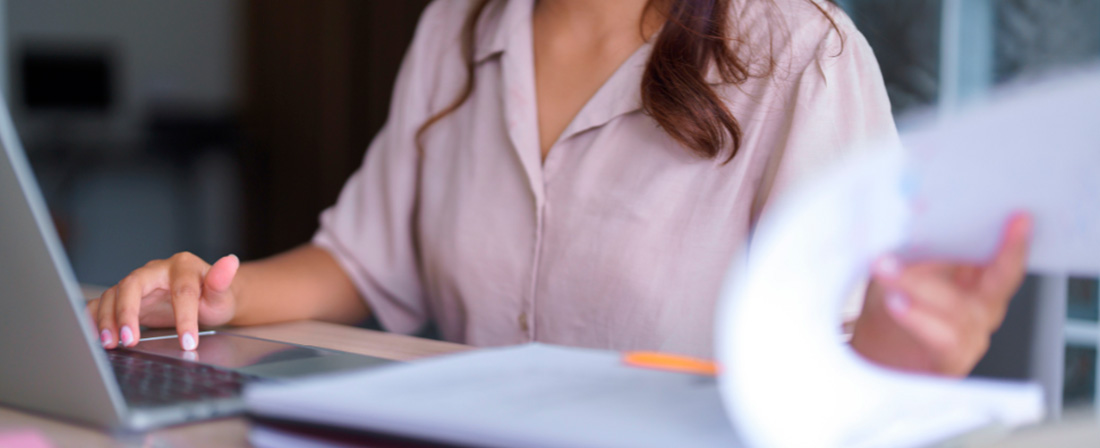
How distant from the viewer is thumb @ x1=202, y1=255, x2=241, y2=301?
2.57 ft

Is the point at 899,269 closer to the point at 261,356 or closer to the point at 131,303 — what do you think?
the point at 261,356

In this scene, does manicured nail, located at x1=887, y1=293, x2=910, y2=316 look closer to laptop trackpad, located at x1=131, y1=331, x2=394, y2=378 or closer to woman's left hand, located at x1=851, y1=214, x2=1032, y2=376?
woman's left hand, located at x1=851, y1=214, x2=1032, y2=376

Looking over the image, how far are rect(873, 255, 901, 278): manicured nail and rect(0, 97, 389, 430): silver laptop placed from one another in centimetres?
32

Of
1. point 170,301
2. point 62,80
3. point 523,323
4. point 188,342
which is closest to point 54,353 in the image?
point 188,342

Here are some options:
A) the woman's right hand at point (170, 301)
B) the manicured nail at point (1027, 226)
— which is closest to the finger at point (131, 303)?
the woman's right hand at point (170, 301)

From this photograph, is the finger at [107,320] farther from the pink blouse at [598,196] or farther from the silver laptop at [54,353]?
the pink blouse at [598,196]

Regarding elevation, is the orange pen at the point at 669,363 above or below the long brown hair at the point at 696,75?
below

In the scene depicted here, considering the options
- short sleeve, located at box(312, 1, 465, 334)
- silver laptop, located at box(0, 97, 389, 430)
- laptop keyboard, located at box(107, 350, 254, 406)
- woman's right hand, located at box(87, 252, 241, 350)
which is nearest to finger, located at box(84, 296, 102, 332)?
woman's right hand, located at box(87, 252, 241, 350)

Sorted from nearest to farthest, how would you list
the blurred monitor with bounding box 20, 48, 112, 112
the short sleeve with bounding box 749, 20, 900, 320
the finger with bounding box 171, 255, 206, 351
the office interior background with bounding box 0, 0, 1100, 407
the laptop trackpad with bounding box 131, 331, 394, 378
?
1. the laptop trackpad with bounding box 131, 331, 394, 378
2. the finger with bounding box 171, 255, 206, 351
3. the short sleeve with bounding box 749, 20, 900, 320
4. the office interior background with bounding box 0, 0, 1100, 407
5. the blurred monitor with bounding box 20, 48, 112, 112

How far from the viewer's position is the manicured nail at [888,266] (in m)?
0.34

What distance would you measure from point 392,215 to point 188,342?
0.47m

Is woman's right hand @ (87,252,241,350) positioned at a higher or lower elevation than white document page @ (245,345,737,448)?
lower

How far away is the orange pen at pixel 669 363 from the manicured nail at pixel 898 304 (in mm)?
125

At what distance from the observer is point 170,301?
0.82 metres
